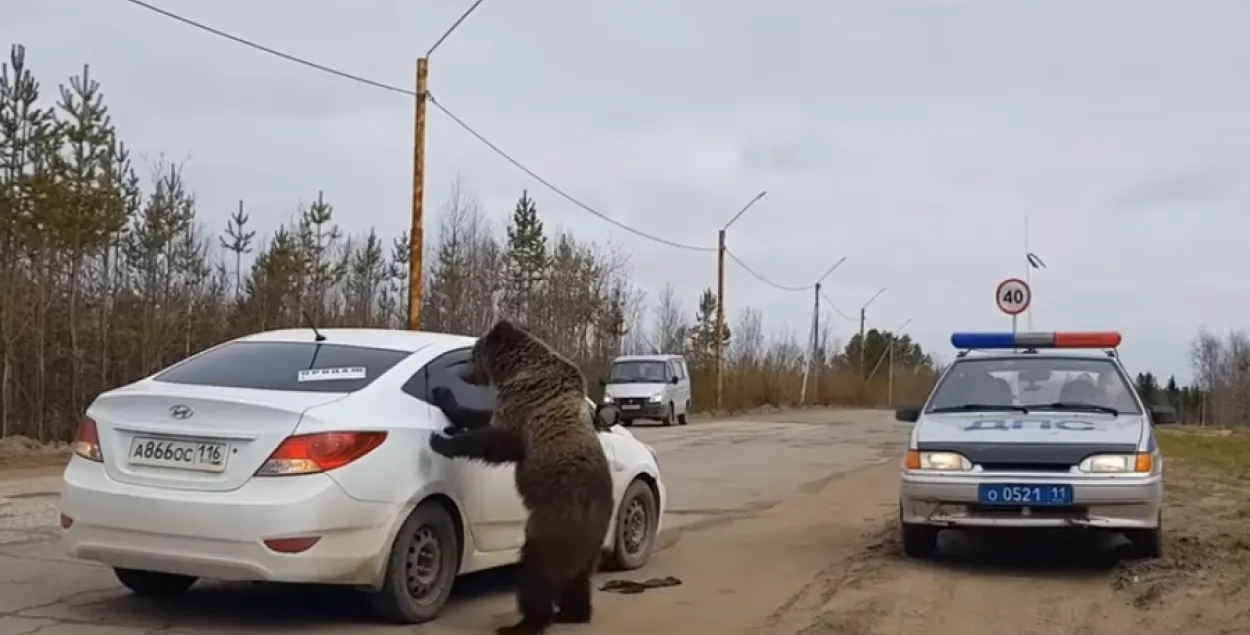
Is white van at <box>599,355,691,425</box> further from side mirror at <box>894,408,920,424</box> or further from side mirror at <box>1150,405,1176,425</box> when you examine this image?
side mirror at <box>1150,405,1176,425</box>

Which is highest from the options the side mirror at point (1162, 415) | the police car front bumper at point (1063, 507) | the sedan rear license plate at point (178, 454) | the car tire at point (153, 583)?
the side mirror at point (1162, 415)

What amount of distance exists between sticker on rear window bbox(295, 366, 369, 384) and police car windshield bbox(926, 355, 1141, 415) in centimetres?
525

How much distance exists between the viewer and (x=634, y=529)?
9.91 m

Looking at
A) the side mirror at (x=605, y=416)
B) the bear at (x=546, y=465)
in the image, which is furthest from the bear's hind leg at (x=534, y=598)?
the side mirror at (x=605, y=416)

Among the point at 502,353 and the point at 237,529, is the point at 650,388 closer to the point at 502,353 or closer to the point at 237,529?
the point at 502,353

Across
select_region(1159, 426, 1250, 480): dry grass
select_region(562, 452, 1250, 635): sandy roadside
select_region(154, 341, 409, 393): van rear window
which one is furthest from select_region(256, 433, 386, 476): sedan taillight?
select_region(1159, 426, 1250, 480): dry grass

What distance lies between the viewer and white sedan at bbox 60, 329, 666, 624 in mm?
6672

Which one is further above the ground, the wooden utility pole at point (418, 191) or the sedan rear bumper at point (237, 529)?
the wooden utility pole at point (418, 191)

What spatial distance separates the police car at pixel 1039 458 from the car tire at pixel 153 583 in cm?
510

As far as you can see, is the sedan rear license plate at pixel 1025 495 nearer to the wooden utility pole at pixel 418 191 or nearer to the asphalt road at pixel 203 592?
the asphalt road at pixel 203 592

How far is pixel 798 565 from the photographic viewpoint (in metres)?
10.5

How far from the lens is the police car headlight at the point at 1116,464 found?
958cm

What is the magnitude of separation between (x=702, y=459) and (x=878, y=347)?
297ft

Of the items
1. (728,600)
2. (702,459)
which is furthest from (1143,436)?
(702,459)
